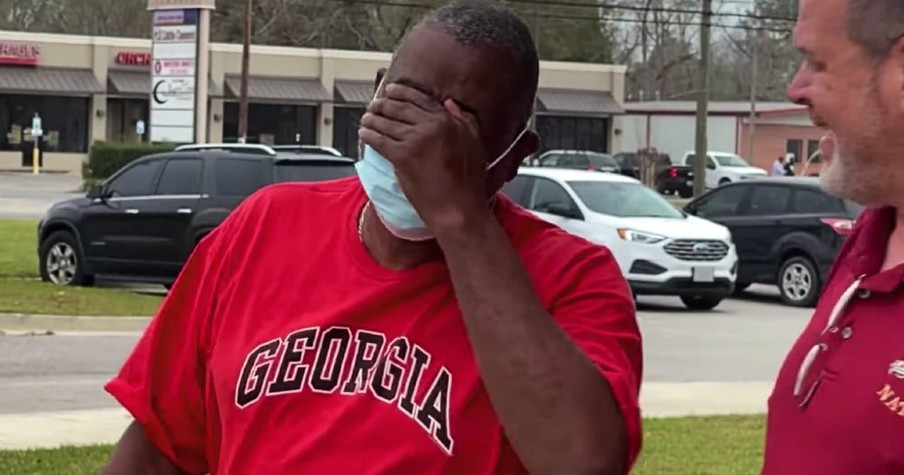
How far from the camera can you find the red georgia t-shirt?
2512 millimetres

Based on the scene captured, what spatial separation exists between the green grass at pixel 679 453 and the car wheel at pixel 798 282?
10.1m

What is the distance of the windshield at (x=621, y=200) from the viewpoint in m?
19.9

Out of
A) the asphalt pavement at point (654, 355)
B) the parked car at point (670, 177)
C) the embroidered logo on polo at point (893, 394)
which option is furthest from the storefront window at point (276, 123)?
the embroidered logo on polo at point (893, 394)

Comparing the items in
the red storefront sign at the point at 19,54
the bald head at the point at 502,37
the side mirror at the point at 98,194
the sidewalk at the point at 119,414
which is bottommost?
the sidewalk at the point at 119,414

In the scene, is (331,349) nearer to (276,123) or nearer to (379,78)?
(379,78)

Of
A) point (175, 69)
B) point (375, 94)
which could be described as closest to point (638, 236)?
point (175, 69)

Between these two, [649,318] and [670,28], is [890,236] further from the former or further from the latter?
[670,28]

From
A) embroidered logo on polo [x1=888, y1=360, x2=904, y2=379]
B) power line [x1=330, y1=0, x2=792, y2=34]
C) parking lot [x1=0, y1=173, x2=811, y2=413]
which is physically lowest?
parking lot [x1=0, y1=173, x2=811, y2=413]

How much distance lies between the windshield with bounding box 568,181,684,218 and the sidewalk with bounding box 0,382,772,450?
273 inches

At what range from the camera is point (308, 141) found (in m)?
65.6

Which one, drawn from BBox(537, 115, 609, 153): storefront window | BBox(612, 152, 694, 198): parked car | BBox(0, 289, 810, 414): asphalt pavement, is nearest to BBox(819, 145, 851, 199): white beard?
BBox(0, 289, 810, 414): asphalt pavement

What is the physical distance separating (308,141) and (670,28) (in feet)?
73.2

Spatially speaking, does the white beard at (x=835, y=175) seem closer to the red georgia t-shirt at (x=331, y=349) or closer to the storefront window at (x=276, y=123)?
the red georgia t-shirt at (x=331, y=349)

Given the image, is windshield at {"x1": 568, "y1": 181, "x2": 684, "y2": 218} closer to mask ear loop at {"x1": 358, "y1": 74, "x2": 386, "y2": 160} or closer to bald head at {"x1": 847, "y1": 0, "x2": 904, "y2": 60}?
mask ear loop at {"x1": 358, "y1": 74, "x2": 386, "y2": 160}
